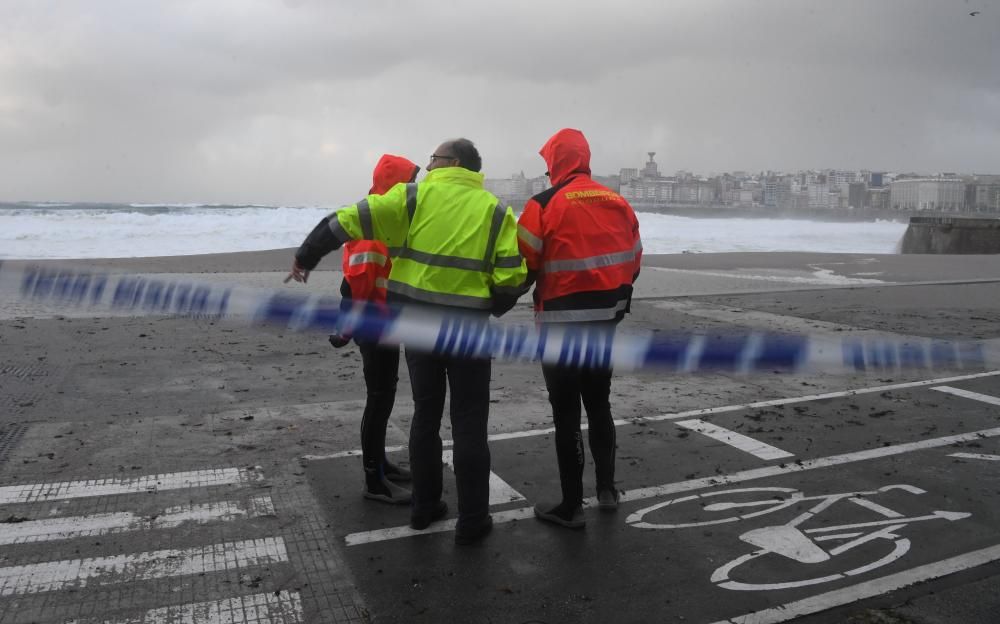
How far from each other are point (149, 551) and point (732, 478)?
11.4 ft

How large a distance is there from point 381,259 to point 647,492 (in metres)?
2.16

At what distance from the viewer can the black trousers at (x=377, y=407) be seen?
15.8 feet

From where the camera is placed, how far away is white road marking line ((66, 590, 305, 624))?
3.43m

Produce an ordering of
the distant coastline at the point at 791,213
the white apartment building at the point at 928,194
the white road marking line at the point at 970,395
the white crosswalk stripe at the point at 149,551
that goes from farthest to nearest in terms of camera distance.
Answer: the white apartment building at the point at 928,194
the distant coastline at the point at 791,213
the white road marking line at the point at 970,395
the white crosswalk stripe at the point at 149,551

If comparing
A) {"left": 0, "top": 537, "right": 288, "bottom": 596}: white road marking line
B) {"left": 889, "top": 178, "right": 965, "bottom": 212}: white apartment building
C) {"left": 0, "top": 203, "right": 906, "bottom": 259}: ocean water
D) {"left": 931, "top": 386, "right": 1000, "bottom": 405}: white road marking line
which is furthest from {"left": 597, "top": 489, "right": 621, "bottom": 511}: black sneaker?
{"left": 889, "top": 178, "right": 965, "bottom": 212}: white apartment building

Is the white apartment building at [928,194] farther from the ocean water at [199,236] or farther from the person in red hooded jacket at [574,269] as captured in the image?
the person in red hooded jacket at [574,269]

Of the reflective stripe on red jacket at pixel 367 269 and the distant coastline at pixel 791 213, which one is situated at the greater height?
the distant coastline at pixel 791 213

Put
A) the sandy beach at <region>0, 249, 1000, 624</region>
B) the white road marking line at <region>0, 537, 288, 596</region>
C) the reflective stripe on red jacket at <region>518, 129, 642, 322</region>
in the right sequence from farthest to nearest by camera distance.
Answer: the reflective stripe on red jacket at <region>518, 129, 642, 322</region>
the sandy beach at <region>0, 249, 1000, 624</region>
the white road marking line at <region>0, 537, 288, 596</region>

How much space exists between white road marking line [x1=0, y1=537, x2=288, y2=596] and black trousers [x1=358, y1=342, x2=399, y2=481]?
81cm

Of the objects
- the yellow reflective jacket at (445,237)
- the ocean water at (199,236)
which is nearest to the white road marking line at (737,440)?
the yellow reflective jacket at (445,237)

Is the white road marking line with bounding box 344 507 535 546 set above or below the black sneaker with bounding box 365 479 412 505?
below

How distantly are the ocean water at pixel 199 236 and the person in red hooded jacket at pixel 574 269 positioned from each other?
77.4 ft

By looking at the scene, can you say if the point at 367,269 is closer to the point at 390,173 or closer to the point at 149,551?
the point at 390,173

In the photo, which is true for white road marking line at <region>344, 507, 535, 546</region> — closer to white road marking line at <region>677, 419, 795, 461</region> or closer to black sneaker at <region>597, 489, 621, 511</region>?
black sneaker at <region>597, 489, 621, 511</region>
